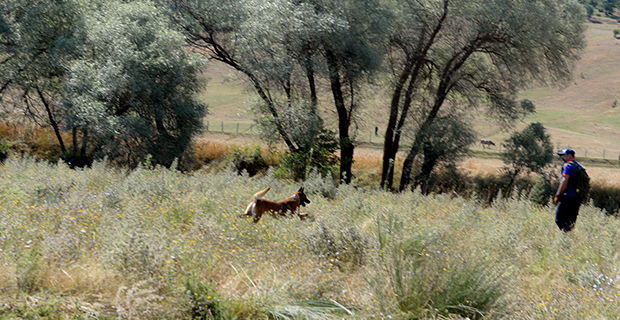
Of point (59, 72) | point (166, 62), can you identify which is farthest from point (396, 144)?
point (59, 72)

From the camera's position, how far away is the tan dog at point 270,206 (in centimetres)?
654

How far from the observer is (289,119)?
19516 millimetres

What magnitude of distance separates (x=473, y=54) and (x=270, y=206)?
61.7 feet

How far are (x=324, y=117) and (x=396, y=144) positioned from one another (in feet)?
14.3

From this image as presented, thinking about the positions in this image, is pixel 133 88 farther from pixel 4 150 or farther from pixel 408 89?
pixel 408 89

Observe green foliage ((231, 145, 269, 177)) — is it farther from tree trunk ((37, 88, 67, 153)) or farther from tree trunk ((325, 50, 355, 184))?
tree trunk ((37, 88, 67, 153))

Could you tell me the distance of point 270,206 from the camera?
6793 millimetres

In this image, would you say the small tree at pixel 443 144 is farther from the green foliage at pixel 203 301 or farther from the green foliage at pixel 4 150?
the green foliage at pixel 4 150

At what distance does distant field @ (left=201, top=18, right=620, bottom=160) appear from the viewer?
2128 inches

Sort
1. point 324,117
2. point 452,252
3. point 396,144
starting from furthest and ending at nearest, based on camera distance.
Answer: point 396,144 < point 324,117 < point 452,252

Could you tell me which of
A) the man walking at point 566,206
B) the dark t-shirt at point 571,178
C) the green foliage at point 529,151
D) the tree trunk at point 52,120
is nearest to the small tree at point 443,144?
the green foliage at point 529,151

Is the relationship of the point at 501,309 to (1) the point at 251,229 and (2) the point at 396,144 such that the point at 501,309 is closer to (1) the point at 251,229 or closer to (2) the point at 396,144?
(1) the point at 251,229

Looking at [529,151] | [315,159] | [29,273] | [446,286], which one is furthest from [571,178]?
[529,151]

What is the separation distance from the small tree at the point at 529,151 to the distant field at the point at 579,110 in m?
7.52
